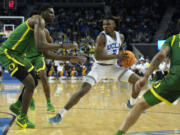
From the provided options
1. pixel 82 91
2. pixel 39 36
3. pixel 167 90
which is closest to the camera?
pixel 167 90

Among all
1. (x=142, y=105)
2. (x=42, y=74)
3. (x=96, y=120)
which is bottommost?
(x=96, y=120)

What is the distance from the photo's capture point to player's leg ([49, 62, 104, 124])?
13.9 feet

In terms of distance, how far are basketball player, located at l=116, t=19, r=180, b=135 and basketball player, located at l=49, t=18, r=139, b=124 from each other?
1.41 meters

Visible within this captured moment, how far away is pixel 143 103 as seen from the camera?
3057 millimetres

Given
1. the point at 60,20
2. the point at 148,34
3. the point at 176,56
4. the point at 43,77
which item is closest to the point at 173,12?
the point at 148,34

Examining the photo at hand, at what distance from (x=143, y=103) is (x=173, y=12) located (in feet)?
74.7

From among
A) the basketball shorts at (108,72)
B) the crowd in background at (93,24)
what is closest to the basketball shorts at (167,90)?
the basketball shorts at (108,72)

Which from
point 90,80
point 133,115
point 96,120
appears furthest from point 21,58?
point 133,115

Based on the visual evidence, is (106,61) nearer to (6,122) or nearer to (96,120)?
(96,120)

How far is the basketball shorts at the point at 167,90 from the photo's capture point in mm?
2939

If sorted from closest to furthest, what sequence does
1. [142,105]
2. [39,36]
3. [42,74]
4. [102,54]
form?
[142,105] → [39,36] → [102,54] → [42,74]

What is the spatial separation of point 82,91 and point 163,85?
1.66m

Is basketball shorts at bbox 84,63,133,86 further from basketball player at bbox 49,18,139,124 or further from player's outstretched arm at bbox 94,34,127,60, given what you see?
player's outstretched arm at bbox 94,34,127,60

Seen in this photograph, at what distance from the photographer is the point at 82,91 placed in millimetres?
4371
